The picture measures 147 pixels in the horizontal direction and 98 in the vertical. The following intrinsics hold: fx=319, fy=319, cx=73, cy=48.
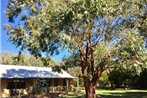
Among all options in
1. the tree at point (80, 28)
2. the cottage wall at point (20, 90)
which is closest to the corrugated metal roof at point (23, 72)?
the cottage wall at point (20, 90)

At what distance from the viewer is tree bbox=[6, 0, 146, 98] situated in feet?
76.6

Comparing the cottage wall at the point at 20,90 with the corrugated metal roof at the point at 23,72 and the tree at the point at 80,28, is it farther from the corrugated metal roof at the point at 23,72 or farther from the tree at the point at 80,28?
the tree at the point at 80,28

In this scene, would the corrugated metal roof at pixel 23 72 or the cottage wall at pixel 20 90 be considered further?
the corrugated metal roof at pixel 23 72

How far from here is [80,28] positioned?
89.3 feet

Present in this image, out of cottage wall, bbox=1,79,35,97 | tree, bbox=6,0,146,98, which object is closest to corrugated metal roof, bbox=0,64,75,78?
cottage wall, bbox=1,79,35,97

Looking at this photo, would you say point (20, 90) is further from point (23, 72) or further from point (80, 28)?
point (80, 28)

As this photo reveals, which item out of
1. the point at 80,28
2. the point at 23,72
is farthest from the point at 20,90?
the point at 80,28

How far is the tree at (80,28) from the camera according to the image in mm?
23359

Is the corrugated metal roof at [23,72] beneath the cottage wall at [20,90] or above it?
above

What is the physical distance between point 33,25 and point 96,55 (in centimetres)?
621

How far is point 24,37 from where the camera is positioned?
2898 cm

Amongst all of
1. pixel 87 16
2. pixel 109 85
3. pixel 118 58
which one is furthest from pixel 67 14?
pixel 109 85

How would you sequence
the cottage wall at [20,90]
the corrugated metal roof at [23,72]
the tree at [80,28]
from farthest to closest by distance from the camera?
the corrugated metal roof at [23,72], the cottage wall at [20,90], the tree at [80,28]

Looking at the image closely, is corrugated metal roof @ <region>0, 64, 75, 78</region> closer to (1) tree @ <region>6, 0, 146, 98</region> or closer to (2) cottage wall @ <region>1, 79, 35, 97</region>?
(2) cottage wall @ <region>1, 79, 35, 97</region>
